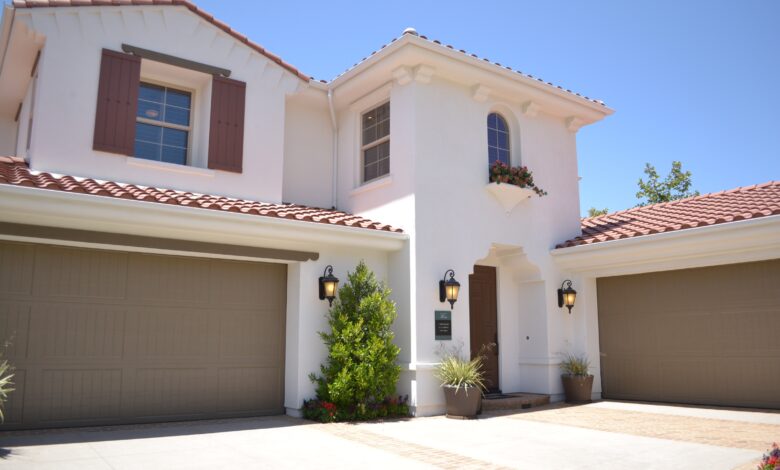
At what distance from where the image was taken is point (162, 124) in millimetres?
10383

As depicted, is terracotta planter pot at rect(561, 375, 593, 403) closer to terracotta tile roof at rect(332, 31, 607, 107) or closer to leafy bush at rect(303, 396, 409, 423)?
leafy bush at rect(303, 396, 409, 423)

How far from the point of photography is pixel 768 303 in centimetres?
978

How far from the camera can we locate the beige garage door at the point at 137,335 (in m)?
7.77

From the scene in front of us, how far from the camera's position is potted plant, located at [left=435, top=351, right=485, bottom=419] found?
31.1 ft

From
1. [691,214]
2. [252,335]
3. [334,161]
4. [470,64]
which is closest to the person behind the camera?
[252,335]

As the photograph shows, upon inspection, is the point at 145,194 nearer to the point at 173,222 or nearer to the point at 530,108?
the point at 173,222

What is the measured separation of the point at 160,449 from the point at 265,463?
56.1 inches

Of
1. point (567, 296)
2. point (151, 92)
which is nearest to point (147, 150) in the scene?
point (151, 92)

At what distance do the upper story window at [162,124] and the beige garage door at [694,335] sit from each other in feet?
27.9

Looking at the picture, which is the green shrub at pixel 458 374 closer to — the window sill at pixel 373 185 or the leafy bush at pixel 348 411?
the leafy bush at pixel 348 411

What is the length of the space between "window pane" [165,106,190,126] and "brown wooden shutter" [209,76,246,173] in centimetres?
62

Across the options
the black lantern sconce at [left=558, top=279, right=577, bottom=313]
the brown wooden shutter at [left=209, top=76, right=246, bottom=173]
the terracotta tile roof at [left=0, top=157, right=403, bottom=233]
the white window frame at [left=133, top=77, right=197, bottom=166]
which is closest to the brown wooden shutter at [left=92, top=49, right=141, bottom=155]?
the white window frame at [left=133, top=77, right=197, bottom=166]

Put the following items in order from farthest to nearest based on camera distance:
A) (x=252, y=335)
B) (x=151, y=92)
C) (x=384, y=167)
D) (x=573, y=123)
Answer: (x=573, y=123)
(x=384, y=167)
(x=151, y=92)
(x=252, y=335)

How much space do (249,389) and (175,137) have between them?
4.47 m
